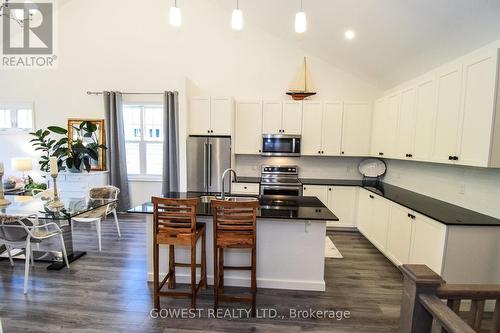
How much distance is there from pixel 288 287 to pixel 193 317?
3.46 ft

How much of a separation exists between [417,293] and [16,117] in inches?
302

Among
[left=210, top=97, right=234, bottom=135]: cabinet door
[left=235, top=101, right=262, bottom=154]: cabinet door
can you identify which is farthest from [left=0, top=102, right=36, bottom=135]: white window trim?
[left=235, top=101, right=262, bottom=154]: cabinet door

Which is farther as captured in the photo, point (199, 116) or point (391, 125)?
point (199, 116)

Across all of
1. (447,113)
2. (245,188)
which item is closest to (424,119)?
(447,113)

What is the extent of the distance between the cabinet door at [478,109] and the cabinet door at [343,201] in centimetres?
212

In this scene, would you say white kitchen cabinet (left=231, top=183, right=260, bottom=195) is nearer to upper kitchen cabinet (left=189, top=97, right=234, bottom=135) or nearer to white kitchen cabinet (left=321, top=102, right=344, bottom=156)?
upper kitchen cabinet (left=189, top=97, right=234, bottom=135)

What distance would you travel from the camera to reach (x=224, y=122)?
4.76 m

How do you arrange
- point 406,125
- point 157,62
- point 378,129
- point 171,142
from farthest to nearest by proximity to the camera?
point 157,62
point 171,142
point 378,129
point 406,125

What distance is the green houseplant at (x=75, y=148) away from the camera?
16.7 feet

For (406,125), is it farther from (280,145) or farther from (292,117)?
(280,145)

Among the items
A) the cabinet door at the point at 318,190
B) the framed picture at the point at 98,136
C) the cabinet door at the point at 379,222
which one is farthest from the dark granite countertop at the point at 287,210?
the framed picture at the point at 98,136

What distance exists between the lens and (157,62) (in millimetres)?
5355

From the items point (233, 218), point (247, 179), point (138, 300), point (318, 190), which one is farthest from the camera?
point (247, 179)

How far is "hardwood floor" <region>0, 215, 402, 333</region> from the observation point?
230 cm
